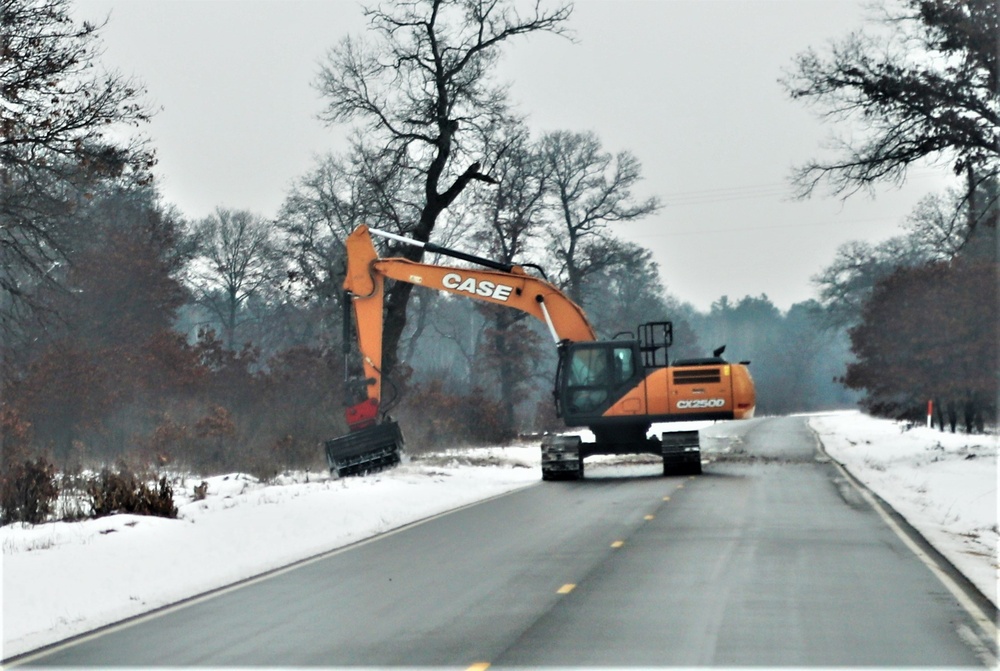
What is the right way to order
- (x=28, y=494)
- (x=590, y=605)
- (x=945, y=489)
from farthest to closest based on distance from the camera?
(x=945, y=489)
(x=28, y=494)
(x=590, y=605)

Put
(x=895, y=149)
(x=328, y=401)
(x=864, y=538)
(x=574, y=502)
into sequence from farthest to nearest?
(x=328, y=401) → (x=895, y=149) → (x=574, y=502) → (x=864, y=538)

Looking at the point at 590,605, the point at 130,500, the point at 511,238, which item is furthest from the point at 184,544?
the point at 511,238

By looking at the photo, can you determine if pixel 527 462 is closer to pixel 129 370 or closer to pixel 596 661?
pixel 129 370

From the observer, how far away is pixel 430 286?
29.1 m

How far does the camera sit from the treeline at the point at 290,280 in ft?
79.4

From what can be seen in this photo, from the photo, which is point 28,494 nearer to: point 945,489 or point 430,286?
point 430,286

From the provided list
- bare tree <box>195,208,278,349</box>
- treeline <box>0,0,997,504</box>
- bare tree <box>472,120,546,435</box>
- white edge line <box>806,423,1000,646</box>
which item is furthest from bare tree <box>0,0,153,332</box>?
bare tree <box>195,208,278,349</box>

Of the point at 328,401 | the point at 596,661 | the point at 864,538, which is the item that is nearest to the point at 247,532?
the point at 864,538

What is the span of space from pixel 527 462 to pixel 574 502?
47.3ft

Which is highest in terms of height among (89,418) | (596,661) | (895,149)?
(895,149)

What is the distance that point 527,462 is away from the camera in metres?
37.3

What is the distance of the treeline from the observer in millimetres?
24203

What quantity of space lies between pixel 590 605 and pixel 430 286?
60.0ft

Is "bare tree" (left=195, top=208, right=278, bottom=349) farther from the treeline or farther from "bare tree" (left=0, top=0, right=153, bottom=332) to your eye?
"bare tree" (left=0, top=0, right=153, bottom=332)
